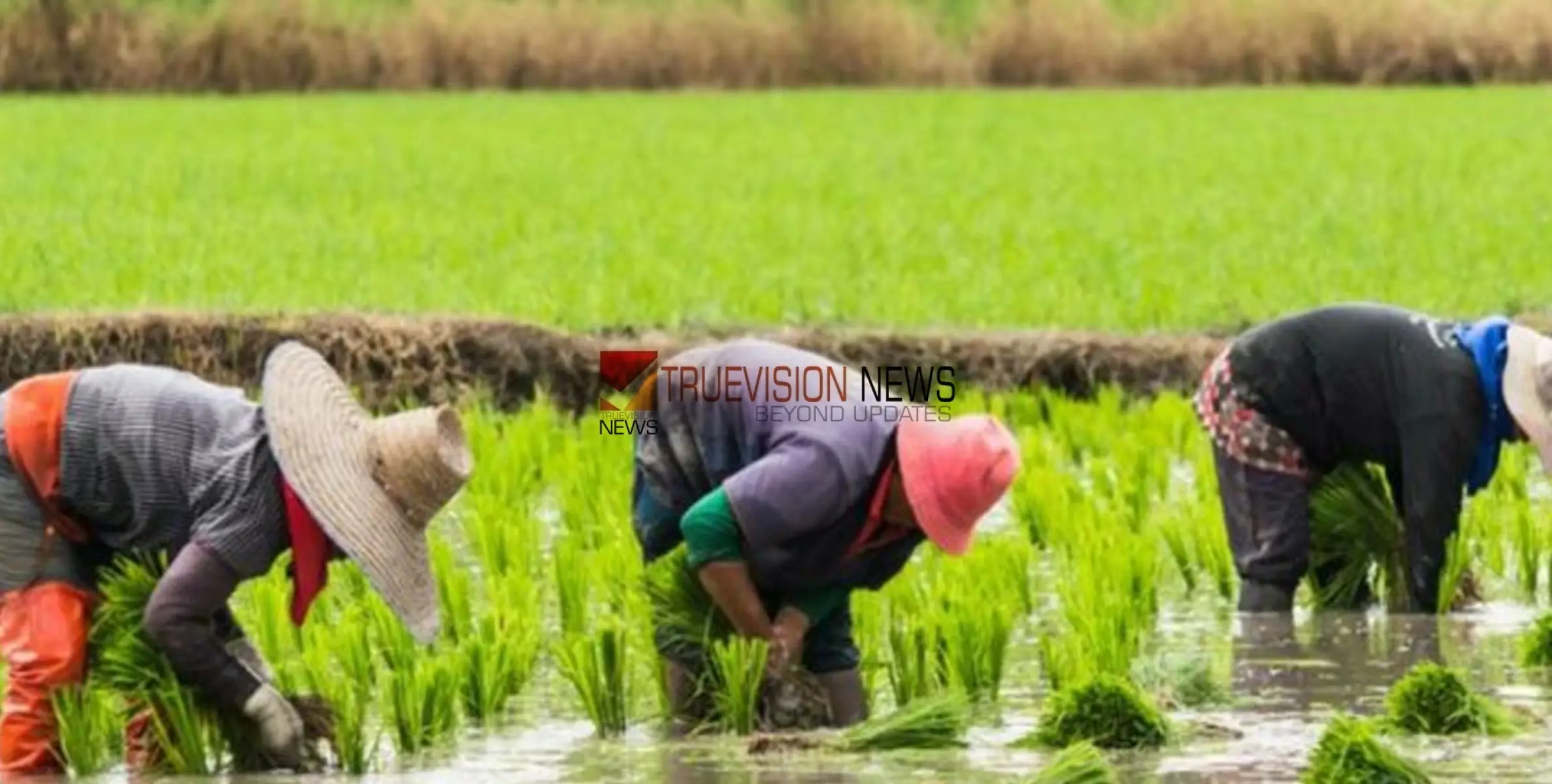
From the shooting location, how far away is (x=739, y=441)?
589cm

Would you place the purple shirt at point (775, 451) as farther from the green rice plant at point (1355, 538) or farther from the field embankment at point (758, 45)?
the field embankment at point (758, 45)

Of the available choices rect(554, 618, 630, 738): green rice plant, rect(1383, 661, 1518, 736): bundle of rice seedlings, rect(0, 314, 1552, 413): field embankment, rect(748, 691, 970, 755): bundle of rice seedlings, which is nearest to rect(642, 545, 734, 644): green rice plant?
rect(554, 618, 630, 738): green rice plant

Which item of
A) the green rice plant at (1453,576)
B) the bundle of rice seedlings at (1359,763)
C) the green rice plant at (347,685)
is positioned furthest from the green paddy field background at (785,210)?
the bundle of rice seedlings at (1359,763)

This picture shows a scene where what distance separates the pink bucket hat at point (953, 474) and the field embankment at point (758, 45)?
81.1 feet

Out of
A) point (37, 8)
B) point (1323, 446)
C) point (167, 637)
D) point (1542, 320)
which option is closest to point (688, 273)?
point (1542, 320)

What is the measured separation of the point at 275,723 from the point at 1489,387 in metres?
2.76

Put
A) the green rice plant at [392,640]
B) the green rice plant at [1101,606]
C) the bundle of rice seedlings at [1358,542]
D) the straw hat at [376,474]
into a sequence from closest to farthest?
the straw hat at [376,474]
the green rice plant at [392,640]
the green rice plant at [1101,606]
the bundle of rice seedlings at [1358,542]

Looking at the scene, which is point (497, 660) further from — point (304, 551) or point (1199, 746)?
point (1199, 746)

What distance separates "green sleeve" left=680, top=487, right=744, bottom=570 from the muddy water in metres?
0.32

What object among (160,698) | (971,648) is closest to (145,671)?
(160,698)

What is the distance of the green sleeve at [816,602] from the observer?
19.1 feet

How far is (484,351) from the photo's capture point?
423 inches

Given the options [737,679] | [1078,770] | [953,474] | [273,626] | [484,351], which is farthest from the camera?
[484,351]

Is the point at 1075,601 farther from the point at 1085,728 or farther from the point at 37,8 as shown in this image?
the point at 37,8
